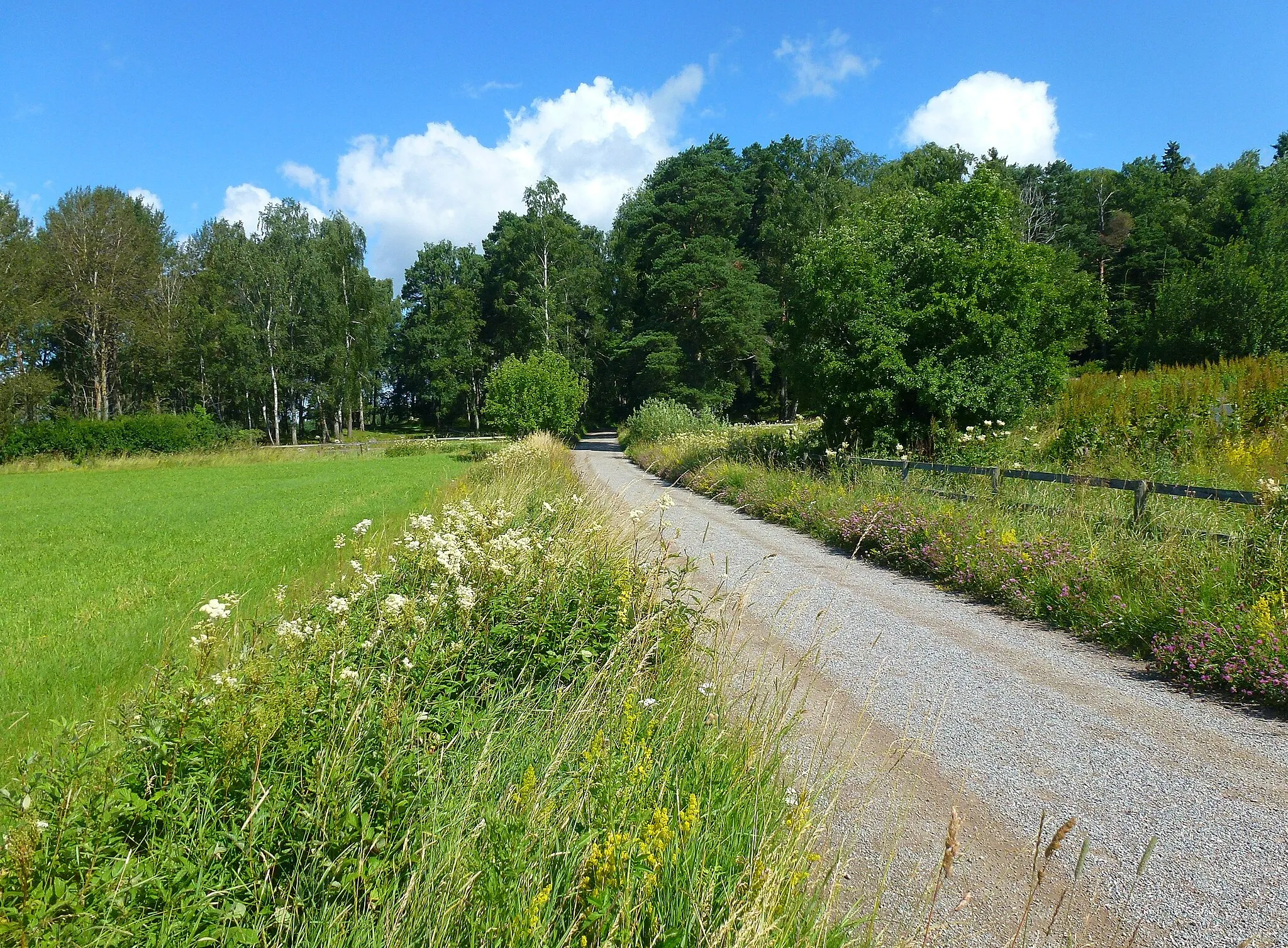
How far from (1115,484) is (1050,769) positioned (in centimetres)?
523

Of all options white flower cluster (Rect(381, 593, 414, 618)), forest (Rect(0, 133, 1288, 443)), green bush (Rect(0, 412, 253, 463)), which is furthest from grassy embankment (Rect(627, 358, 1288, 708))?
green bush (Rect(0, 412, 253, 463))

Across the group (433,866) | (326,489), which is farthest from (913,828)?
(326,489)

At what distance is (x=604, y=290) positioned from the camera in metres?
65.4

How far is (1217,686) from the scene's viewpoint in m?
5.09

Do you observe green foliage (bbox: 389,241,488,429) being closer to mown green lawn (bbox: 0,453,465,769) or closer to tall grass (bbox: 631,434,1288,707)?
mown green lawn (bbox: 0,453,465,769)

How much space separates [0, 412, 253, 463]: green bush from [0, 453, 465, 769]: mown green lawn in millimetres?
13241

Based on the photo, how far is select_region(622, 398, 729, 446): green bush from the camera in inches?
1253

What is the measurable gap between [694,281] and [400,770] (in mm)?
46168

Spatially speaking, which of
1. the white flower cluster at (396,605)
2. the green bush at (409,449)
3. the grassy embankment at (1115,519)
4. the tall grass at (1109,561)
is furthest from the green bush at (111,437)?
the white flower cluster at (396,605)

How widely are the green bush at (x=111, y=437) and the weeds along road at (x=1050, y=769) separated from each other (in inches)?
1741

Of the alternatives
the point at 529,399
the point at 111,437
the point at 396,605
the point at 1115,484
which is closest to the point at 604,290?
the point at 529,399

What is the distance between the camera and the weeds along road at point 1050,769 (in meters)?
2.96

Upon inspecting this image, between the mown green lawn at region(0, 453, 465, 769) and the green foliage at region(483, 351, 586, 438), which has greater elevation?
the green foliage at region(483, 351, 586, 438)

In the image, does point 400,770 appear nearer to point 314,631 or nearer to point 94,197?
point 314,631
